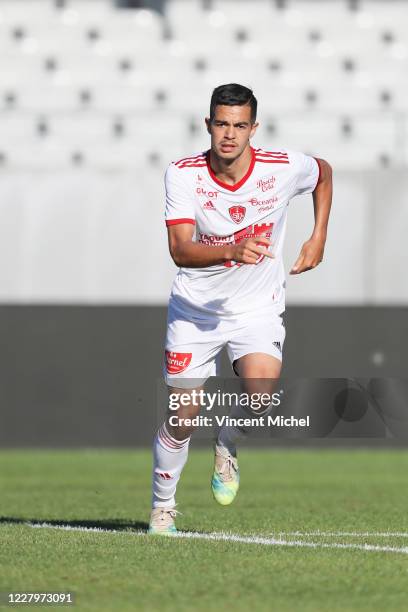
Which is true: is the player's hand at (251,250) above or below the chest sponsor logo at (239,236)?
above

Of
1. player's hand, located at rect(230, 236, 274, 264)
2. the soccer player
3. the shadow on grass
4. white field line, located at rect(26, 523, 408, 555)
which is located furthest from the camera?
the shadow on grass

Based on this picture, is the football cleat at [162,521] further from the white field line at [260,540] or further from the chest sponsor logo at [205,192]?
the chest sponsor logo at [205,192]

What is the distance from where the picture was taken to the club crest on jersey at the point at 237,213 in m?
6.78

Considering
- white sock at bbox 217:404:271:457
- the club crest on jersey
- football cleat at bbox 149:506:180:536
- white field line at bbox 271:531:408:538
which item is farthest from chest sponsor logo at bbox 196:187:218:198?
white field line at bbox 271:531:408:538

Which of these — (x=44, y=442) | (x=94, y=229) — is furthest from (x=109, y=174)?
(x=44, y=442)

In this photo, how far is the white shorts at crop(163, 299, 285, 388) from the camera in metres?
6.87

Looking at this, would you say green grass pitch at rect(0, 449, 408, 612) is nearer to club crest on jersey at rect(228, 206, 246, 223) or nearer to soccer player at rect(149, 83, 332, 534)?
soccer player at rect(149, 83, 332, 534)

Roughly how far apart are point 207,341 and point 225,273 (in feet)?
1.19

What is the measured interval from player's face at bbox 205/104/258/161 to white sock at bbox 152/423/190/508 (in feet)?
4.82

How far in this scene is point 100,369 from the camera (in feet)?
47.7

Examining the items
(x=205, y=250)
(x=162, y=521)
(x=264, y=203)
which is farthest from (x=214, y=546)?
(x=264, y=203)

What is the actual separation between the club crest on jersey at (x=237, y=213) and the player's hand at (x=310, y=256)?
0.36m

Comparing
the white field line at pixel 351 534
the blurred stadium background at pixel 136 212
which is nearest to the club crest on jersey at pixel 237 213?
the white field line at pixel 351 534

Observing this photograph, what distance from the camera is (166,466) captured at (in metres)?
6.97
